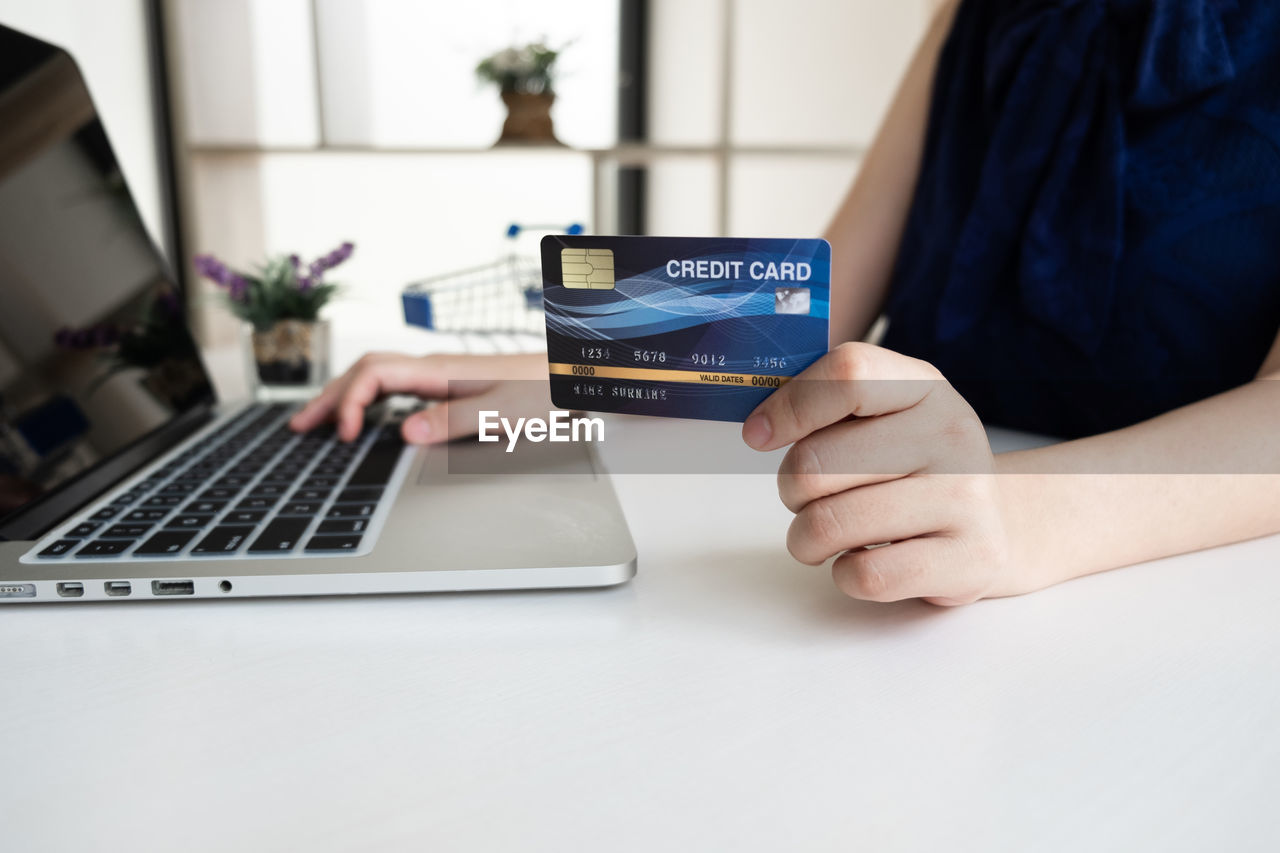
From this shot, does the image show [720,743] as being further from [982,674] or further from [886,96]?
[886,96]

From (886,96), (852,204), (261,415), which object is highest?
(886,96)

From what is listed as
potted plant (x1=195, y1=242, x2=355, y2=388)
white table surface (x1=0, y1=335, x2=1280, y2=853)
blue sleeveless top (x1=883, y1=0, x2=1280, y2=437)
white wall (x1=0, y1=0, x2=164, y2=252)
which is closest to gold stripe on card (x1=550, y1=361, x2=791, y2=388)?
white table surface (x1=0, y1=335, x2=1280, y2=853)

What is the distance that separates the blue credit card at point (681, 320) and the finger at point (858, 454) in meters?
0.03

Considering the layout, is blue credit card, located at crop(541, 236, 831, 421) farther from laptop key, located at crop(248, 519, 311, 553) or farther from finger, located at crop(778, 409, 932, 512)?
laptop key, located at crop(248, 519, 311, 553)

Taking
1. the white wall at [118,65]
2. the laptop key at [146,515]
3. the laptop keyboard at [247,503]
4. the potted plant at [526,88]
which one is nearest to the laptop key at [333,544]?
the laptop keyboard at [247,503]

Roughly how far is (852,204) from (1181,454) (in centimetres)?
57

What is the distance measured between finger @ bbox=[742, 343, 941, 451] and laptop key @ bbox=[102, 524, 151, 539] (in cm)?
33

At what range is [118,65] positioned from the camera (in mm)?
1661

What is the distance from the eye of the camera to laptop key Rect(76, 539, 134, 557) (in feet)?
1.47

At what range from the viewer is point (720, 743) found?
314mm

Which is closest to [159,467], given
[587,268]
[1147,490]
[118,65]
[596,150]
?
[587,268]

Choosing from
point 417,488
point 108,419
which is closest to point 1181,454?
point 417,488

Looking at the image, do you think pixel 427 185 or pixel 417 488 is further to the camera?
pixel 427 185

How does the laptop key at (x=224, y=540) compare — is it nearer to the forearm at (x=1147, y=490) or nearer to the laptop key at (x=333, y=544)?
the laptop key at (x=333, y=544)
